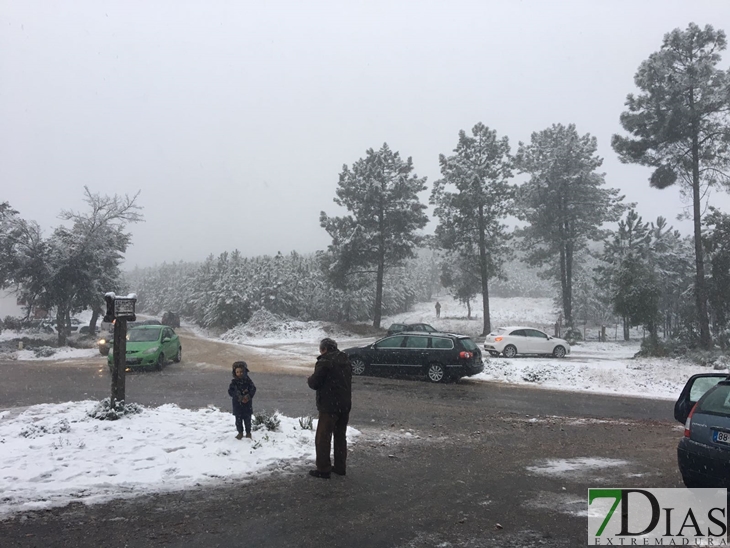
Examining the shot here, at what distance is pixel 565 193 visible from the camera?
118ft

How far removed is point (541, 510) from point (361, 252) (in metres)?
34.0

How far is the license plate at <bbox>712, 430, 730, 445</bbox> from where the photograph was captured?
5168 millimetres

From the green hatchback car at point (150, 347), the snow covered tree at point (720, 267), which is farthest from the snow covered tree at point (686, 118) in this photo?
the green hatchback car at point (150, 347)

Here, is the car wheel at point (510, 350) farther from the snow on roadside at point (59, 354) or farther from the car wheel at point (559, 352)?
the snow on roadside at point (59, 354)

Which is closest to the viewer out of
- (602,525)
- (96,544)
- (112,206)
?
(96,544)

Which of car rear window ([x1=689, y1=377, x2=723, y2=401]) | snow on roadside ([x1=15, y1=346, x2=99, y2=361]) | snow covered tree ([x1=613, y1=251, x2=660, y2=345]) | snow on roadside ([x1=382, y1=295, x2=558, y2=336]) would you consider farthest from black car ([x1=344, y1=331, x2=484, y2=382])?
snow on roadside ([x1=382, y1=295, x2=558, y2=336])

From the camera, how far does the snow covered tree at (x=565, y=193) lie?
35.8 m

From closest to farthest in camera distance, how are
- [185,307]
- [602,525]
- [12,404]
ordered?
[602,525], [12,404], [185,307]

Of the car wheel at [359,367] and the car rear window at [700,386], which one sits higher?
the car rear window at [700,386]

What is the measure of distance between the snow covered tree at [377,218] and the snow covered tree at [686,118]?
58.6 ft

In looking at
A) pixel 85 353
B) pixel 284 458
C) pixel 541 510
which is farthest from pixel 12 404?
pixel 85 353

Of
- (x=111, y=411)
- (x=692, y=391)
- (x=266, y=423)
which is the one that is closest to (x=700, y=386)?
(x=692, y=391)

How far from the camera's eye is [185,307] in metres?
75.0

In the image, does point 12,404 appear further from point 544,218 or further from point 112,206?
point 544,218
